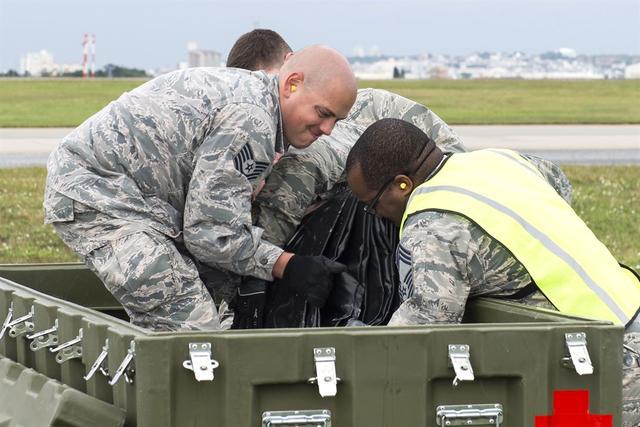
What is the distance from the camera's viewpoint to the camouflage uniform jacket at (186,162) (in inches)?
159

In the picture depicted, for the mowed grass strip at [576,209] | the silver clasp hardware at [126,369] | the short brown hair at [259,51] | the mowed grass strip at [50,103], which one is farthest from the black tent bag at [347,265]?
the mowed grass strip at [50,103]

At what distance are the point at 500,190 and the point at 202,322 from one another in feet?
3.65

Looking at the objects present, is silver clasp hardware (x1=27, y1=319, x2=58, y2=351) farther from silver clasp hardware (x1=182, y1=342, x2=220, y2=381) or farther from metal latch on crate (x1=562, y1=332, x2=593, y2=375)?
metal latch on crate (x1=562, y1=332, x2=593, y2=375)

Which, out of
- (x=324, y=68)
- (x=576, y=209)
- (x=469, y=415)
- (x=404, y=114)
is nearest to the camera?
(x=469, y=415)

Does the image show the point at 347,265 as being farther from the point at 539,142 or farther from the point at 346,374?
the point at 539,142

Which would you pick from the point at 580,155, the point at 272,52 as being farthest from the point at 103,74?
the point at 272,52

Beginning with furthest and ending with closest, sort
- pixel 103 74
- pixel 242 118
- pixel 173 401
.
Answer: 1. pixel 103 74
2. pixel 242 118
3. pixel 173 401

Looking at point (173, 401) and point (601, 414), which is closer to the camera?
point (173, 401)

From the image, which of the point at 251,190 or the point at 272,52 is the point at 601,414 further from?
the point at 272,52

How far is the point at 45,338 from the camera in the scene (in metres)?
3.77

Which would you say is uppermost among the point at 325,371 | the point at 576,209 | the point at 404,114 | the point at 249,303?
the point at 404,114

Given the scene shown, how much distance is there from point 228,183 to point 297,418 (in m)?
1.03

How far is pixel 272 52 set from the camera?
5.27 meters

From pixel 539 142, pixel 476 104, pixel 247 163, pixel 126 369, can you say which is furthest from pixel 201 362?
pixel 476 104
